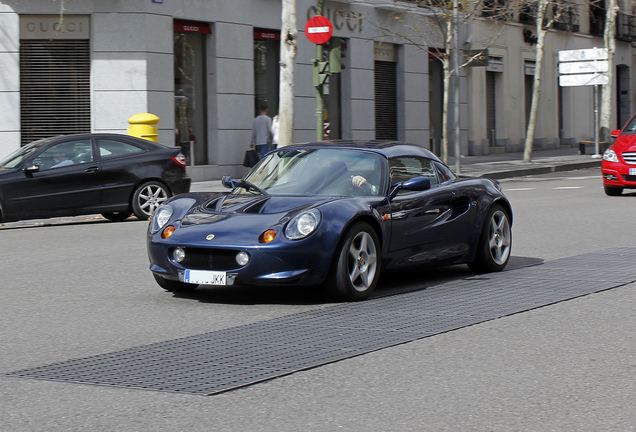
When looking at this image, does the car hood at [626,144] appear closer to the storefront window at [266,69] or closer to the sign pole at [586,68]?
the storefront window at [266,69]

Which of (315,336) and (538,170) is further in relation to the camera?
(538,170)

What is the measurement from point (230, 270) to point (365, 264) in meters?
1.09

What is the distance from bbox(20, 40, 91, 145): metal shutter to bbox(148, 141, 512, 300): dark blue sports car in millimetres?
15133

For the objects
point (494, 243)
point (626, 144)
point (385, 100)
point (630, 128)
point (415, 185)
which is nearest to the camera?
point (415, 185)

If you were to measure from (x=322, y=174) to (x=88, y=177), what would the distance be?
771 centimetres

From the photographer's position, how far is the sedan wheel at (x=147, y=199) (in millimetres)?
15844

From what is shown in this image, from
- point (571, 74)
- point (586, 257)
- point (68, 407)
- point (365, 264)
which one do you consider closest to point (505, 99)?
point (571, 74)

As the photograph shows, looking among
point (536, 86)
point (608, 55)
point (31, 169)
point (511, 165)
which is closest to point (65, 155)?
point (31, 169)

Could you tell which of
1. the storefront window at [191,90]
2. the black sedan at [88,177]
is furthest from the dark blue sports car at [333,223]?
the storefront window at [191,90]

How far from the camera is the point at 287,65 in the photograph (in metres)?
21.0

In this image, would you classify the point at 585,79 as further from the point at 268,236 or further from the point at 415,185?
the point at 268,236

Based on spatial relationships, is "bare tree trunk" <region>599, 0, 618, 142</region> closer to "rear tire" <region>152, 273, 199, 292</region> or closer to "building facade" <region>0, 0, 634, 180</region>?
"building facade" <region>0, 0, 634, 180</region>

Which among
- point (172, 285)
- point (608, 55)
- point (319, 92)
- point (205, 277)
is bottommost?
point (172, 285)

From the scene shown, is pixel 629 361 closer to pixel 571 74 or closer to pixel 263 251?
pixel 263 251
